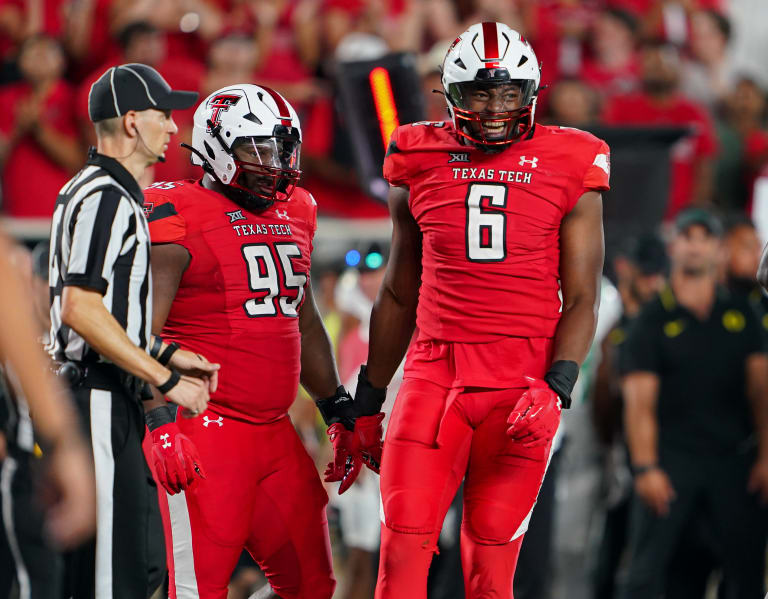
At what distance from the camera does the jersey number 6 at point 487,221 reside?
13.9 feet

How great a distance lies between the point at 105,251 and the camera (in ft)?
13.8

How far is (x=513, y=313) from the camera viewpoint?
4273 millimetres

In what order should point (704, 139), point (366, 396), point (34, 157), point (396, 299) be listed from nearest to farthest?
point (396, 299) → point (366, 396) → point (34, 157) → point (704, 139)

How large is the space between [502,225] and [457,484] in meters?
0.87

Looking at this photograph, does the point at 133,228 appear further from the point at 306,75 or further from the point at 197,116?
the point at 306,75

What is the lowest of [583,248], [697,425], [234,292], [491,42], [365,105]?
[697,425]

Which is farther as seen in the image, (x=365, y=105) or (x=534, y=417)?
(x=365, y=105)

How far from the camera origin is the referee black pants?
429cm

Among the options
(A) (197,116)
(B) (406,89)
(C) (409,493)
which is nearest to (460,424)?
(C) (409,493)

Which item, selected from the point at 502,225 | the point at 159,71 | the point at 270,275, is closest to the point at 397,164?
the point at 502,225

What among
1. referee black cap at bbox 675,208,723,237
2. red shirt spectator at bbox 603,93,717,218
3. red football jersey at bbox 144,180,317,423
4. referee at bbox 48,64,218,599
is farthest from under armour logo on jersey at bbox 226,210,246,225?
red shirt spectator at bbox 603,93,717,218

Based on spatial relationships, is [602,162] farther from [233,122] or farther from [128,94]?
[128,94]

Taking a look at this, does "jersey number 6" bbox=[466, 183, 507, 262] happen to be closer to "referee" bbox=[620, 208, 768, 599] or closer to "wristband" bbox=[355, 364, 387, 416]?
"wristband" bbox=[355, 364, 387, 416]

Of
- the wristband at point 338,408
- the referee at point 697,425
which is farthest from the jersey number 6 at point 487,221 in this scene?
the referee at point 697,425
